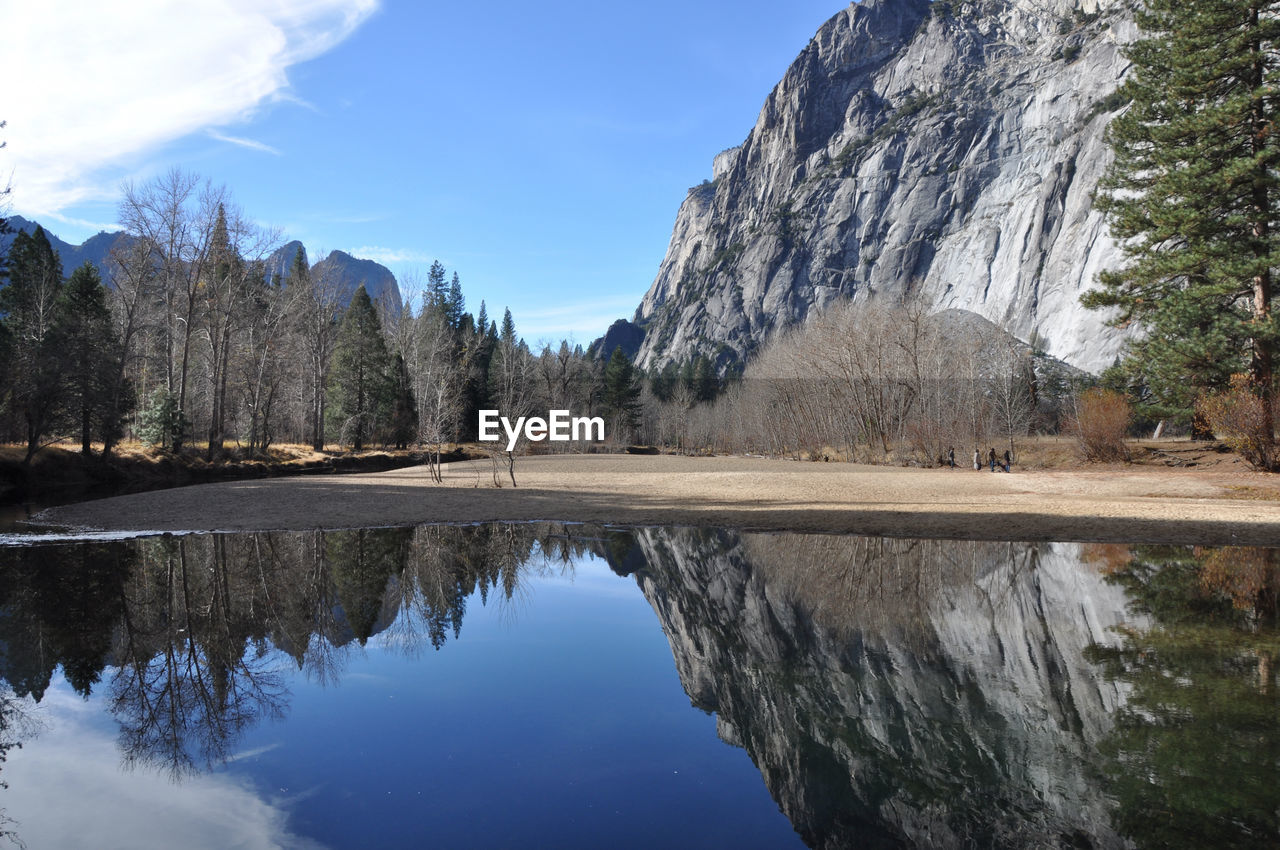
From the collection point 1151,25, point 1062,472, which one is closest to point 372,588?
point 1062,472

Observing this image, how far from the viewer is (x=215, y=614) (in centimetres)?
916

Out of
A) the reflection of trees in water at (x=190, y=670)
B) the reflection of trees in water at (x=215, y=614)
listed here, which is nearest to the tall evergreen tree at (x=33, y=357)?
the reflection of trees in water at (x=215, y=614)

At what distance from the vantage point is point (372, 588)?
11.0 m

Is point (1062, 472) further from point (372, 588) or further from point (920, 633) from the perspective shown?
point (372, 588)

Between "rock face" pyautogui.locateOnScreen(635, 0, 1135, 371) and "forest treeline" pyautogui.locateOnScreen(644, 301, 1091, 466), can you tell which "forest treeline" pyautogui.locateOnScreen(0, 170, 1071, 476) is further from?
"rock face" pyautogui.locateOnScreen(635, 0, 1135, 371)

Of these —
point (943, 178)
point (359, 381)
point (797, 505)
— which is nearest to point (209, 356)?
point (359, 381)

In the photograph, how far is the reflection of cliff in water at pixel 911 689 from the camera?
176 inches

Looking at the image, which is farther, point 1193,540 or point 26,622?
point 1193,540

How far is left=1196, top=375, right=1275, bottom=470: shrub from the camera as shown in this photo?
22438 millimetres

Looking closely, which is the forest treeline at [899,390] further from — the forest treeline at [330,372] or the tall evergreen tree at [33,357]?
the tall evergreen tree at [33,357]

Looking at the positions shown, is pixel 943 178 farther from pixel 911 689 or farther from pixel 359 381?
pixel 911 689

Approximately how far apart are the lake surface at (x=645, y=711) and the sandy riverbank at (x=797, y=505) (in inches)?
193

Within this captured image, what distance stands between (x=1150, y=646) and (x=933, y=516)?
1088cm

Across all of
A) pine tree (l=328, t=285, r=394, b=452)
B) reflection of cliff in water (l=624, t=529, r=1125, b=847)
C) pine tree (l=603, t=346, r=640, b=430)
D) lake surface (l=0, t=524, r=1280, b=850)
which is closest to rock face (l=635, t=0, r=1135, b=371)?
pine tree (l=603, t=346, r=640, b=430)
